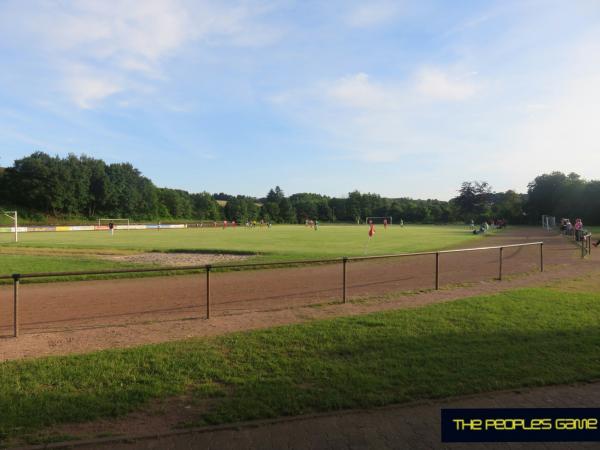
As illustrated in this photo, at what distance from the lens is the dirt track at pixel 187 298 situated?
8008mm

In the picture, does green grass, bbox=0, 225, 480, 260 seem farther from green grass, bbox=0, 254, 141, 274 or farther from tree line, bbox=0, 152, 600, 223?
tree line, bbox=0, 152, 600, 223

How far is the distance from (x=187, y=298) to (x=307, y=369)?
22.5 feet

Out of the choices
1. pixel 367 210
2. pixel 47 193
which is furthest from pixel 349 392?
pixel 367 210

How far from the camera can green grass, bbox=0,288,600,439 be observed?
444 centimetres

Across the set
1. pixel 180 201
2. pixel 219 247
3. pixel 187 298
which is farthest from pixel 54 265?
pixel 180 201

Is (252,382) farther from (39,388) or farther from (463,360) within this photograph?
(463,360)

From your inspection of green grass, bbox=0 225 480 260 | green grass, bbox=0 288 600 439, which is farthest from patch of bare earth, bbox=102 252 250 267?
green grass, bbox=0 288 600 439

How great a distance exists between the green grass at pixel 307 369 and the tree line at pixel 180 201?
92958 millimetres

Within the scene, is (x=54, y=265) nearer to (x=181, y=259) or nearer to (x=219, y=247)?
(x=181, y=259)

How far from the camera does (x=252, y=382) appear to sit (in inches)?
199

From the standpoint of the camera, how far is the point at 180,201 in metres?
118

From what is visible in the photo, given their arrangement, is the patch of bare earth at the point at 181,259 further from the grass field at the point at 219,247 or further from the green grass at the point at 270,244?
the green grass at the point at 270,244

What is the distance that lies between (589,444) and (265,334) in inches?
187

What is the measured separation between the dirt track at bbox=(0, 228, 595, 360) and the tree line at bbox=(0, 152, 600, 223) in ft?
277
